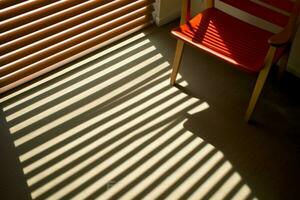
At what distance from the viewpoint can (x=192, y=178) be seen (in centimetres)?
192

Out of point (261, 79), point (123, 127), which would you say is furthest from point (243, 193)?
point (123, 127)

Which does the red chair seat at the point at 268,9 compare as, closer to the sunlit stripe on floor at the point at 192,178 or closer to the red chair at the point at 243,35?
the red chair at the point at 243,35

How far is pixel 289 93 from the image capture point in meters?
2.38

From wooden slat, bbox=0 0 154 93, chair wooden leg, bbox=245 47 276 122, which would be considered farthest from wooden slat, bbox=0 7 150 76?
chair wooden leg, bbox=245 47 276 122

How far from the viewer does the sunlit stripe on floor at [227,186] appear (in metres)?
1.86

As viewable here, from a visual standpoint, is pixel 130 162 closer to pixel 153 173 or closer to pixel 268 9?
pixel 153 173

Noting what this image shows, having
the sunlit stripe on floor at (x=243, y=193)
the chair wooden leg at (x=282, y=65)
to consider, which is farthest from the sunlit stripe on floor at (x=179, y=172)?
the chair wooden leg at (x=282, y=65)

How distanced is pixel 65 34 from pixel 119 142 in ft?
2.54

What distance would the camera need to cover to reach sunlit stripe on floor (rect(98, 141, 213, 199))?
6.07 feet

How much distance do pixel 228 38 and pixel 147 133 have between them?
70cm

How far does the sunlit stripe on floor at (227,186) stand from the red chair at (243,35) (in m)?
0.39

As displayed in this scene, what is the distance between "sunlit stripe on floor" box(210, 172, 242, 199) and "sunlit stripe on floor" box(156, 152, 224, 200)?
113 mm

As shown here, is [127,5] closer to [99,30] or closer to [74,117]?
[99,30]

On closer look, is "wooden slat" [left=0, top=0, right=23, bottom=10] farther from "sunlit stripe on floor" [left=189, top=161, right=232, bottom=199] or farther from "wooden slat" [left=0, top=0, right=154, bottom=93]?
"sunlit stripe on floor" [left=189, top=161, right=232, bottom=199]
